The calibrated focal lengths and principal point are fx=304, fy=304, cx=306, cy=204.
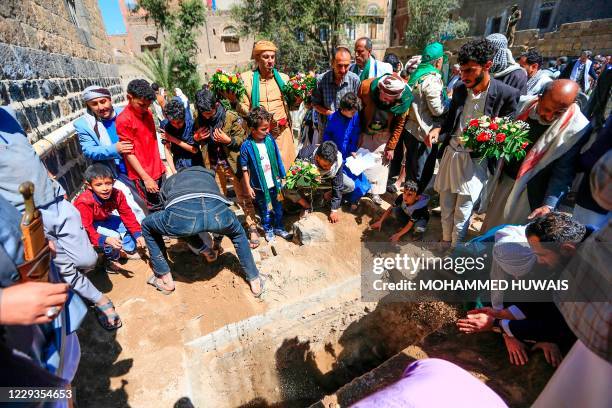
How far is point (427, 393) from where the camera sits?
1.02 meters

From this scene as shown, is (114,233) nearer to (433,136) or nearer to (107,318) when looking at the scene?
(107,318)

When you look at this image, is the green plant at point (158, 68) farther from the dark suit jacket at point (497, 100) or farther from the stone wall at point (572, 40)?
the stone wall at point (572, 40)

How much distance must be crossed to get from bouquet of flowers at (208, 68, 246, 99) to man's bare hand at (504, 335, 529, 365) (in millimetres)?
3794

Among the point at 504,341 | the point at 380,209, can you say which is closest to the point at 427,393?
the point at 504,341

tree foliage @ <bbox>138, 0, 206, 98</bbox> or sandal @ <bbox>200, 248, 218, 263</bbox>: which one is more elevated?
tree foliage @ <bbox>138, 0, 206, 98</bbox>

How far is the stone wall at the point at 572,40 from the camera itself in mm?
11508

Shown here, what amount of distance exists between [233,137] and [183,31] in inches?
638

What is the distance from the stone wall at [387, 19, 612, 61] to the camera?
11508 mm

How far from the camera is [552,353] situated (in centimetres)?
201

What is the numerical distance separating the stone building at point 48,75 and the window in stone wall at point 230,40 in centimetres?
2047

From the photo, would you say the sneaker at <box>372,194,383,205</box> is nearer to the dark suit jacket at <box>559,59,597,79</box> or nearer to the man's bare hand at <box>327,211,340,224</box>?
the man's bare hand at <box>327,211,340,224</box>

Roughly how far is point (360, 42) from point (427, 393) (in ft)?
15.2

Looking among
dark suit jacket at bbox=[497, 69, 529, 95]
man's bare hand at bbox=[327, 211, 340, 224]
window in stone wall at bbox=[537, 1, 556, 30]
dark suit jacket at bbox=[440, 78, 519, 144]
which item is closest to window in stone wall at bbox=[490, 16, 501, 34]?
window in stone wall at bbox=[537, 1, 556, 30]

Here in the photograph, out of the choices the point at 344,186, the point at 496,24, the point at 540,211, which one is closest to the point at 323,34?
the point at 496,24
